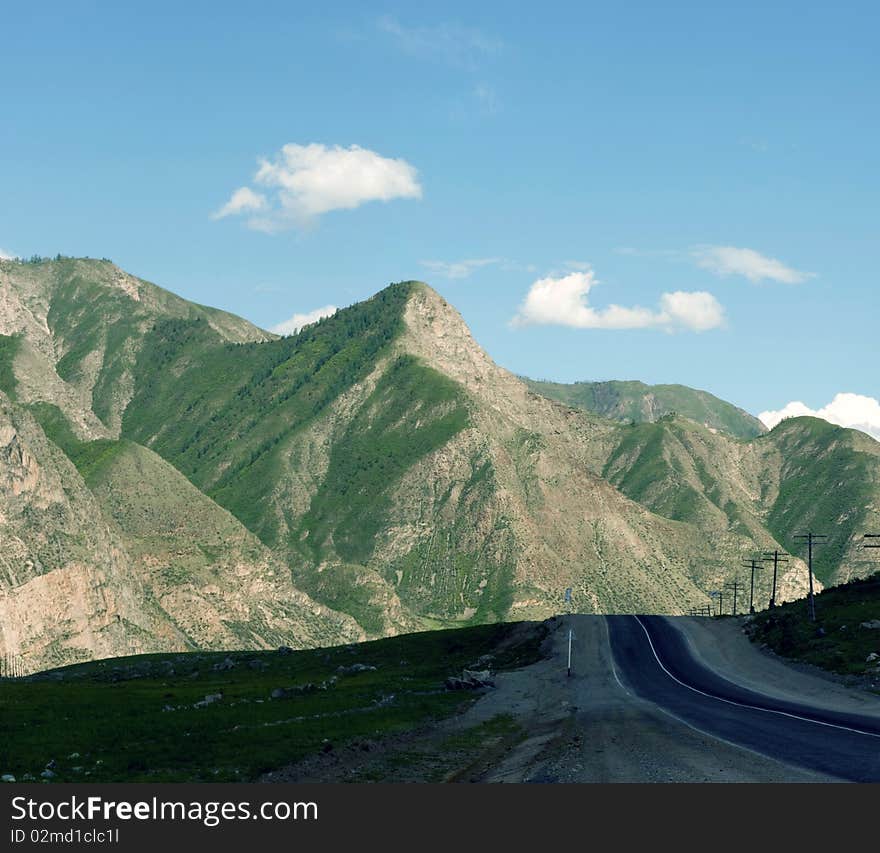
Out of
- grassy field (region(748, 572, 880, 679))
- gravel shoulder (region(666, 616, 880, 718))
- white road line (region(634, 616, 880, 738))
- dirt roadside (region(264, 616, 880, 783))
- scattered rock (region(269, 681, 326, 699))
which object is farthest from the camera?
grassy field (region(748, 572, 880, 679))

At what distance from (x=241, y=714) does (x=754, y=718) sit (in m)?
28.1

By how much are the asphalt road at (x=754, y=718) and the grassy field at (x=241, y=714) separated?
36.1ft

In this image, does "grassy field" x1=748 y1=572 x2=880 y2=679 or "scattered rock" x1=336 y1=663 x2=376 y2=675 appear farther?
"scattered rock" x1=336 y1=663 x2=376 y2=675

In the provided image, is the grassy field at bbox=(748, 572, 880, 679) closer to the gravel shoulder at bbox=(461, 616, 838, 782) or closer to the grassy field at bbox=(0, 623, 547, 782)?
the gravel shoulder at bbox=(461, 616, 838, 782)

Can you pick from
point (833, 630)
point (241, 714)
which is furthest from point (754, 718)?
point (833, 630)

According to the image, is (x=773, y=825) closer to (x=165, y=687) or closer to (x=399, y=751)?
(x=399, y=751)

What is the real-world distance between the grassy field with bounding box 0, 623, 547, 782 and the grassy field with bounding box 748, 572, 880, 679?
22.7m

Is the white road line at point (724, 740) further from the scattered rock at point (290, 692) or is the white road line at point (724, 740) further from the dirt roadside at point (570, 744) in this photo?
the scattered rock at point (290, 692)

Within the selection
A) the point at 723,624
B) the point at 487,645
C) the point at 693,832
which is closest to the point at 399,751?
the point at 693,832

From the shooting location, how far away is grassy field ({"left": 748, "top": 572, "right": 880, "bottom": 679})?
8038 cm

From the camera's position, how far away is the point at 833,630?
301ft

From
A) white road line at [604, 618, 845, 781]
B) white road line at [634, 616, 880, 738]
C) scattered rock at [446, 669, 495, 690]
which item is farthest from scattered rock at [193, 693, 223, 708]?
white road line at [634, 616, 880, 738]

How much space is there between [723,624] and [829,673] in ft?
147

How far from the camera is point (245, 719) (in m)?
58.7
